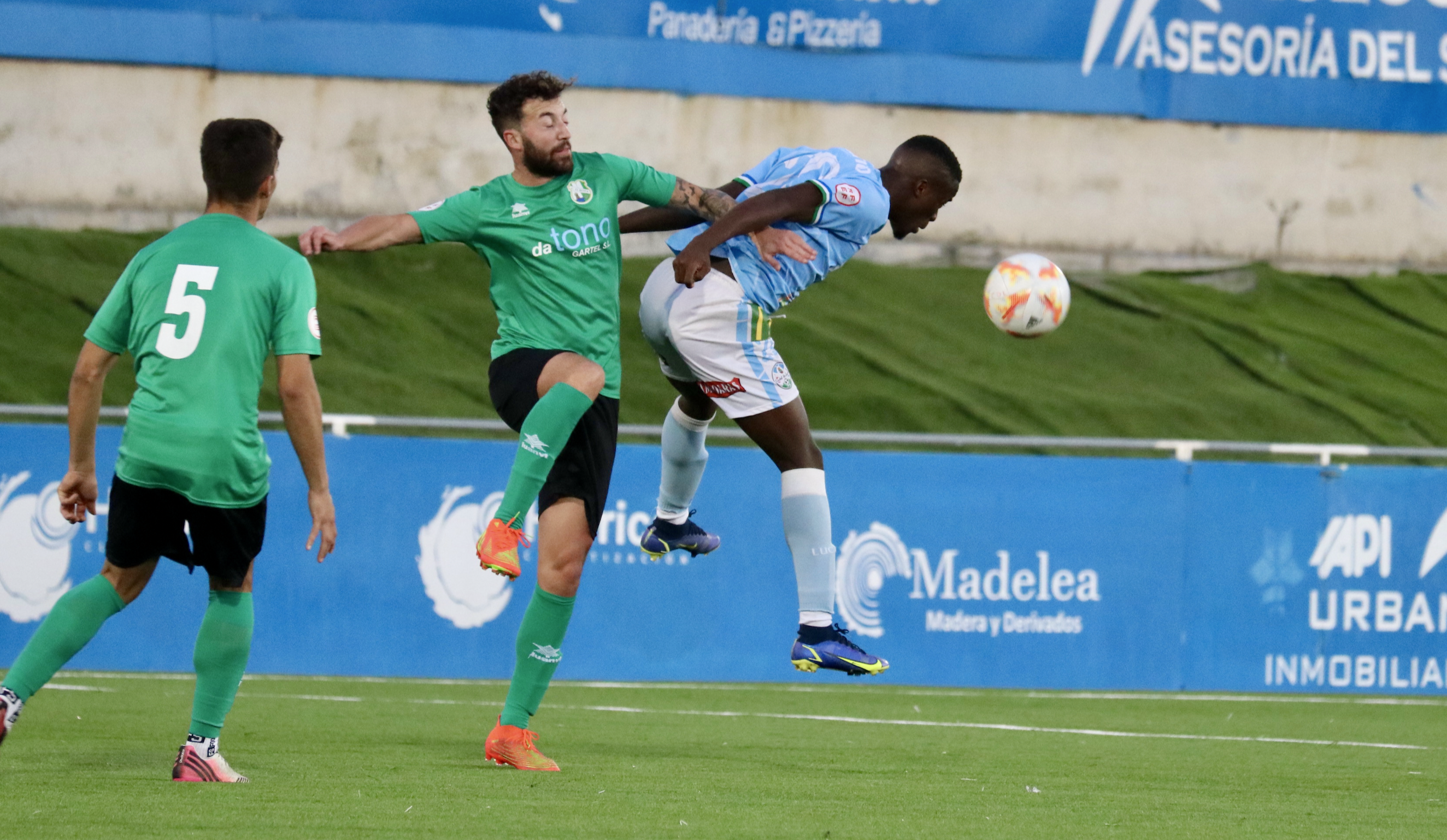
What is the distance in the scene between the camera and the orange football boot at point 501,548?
5.81 meters

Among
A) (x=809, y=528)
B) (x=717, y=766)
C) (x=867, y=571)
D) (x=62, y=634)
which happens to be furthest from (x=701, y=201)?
(x=867, y=571)

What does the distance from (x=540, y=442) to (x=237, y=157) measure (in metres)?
1.42

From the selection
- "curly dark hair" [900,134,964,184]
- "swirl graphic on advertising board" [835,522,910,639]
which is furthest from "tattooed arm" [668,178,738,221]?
"swirl graphic on advertising board" [835,522,910,639]

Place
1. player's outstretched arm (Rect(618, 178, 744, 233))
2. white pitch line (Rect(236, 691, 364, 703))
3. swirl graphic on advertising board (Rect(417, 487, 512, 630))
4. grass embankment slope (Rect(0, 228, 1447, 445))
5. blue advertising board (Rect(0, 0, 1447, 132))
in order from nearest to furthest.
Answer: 1. player's outstretched arm (Rect(618, 178, 744, 233))
2. white pitch line (Rect(236, 691, 364, 703))
3. swirl graphic on advertising board (Rect(417, 487, 512, 630))
4. grass embankment slope (Rect(0, 228, 1447, 445))
5. blue advertising board (Rect(0, 0, 1447, 132))

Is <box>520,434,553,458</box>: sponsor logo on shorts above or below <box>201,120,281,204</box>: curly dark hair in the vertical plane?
below

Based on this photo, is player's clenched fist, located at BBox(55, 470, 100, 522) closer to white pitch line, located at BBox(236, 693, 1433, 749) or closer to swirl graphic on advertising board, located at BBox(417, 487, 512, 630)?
white pitch line, located at BBox(236, 693, 1433, 749)

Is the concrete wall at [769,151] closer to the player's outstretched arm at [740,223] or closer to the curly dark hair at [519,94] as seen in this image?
the curly dark hair at [519,94]

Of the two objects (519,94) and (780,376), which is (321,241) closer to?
(519,94)

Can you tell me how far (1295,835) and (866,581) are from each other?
6021mm

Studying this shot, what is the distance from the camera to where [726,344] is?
649cm

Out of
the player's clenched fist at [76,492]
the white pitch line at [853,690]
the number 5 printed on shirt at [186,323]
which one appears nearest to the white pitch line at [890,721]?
the white pitch line at [853,690]

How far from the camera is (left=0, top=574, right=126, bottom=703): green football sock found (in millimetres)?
5223

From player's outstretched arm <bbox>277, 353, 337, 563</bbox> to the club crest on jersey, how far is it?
1425 millimetres

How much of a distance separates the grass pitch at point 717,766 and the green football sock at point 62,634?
0.30 meters
